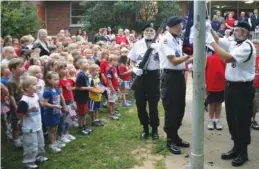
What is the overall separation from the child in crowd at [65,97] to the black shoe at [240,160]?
2650 millimetres

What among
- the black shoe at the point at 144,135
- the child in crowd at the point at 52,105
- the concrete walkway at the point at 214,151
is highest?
the child in crowd at the point at 52,105

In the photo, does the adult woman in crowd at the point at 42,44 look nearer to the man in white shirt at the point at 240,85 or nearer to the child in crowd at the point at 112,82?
the child in crowd at the point at 112,82

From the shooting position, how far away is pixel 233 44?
5410 millimetres

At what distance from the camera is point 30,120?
5016mm

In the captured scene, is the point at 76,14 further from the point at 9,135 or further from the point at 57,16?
the point at 9,135

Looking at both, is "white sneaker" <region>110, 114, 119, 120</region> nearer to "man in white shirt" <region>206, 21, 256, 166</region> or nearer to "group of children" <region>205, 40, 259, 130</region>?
"group of children" <region>205, 40, 259, 130</region>

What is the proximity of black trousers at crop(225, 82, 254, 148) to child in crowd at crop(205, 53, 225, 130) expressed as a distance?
5.08ft

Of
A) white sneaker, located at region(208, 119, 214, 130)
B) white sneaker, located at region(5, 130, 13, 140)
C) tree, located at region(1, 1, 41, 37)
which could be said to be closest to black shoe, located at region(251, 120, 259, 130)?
white sneaker, located at region(208, 119, 214, 130)

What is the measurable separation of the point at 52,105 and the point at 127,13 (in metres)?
14.8

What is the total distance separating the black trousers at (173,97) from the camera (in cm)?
555

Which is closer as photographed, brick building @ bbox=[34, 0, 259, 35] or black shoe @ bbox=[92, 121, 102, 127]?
black shoe @ bbox=[92, 121, 102, 127]

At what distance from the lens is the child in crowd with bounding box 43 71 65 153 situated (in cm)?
552

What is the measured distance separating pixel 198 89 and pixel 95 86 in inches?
116

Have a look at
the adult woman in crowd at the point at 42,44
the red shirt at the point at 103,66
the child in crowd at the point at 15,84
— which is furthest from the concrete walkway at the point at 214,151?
the adult woman in crowd at the point at 42,44
